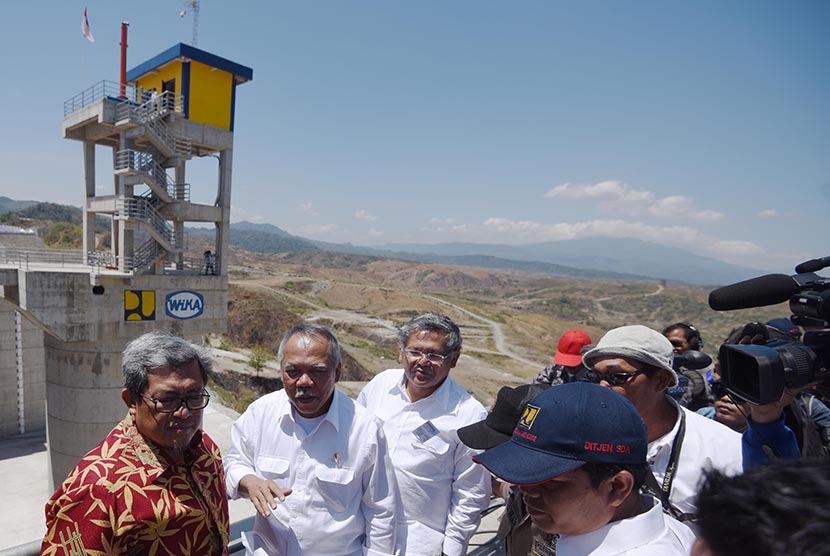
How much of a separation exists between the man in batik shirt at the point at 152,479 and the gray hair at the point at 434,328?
1.27 m

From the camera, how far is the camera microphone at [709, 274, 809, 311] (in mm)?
2129

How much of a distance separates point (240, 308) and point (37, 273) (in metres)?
23.1

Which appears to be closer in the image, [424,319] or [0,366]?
[424,319]

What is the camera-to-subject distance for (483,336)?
1842 inches

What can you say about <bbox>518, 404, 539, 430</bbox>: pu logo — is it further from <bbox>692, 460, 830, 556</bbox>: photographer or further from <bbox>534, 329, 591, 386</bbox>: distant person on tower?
<bbox>534, 329, 591, 386</bbox>: distant person on tower

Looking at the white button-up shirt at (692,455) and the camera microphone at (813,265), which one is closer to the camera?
the white button-up shirt at (692,455)

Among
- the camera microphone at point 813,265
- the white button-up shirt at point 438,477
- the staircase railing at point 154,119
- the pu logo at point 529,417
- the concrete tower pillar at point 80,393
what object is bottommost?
the concrete tower pillar at point 80,393

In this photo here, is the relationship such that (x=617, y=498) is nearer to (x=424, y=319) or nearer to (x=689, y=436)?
(x=689, y=436)

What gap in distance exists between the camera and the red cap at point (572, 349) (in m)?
4.47

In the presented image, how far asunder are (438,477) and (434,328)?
0.91 metres

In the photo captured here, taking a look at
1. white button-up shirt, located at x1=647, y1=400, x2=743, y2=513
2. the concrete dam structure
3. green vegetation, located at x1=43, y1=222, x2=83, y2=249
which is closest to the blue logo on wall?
the concrete dam structure

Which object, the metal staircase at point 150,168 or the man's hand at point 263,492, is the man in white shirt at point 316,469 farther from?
the metal staircase at point 150,168

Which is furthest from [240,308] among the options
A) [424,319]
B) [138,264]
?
[424,319]

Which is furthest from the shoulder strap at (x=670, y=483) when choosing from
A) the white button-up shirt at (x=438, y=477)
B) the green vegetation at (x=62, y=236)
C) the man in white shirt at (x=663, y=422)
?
the green vegetation at (x=62, y=236)
